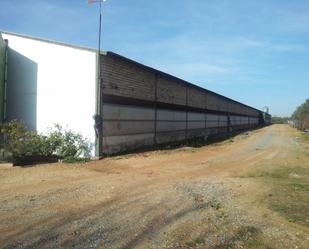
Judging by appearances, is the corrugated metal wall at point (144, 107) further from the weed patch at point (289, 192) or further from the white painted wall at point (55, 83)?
the weed patch at point (289, 192)

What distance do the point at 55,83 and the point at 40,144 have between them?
3312 mm

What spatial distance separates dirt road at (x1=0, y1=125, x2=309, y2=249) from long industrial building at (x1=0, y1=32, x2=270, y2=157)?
3272 millimetres

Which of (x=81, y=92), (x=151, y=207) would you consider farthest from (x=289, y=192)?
(x=81, y=92)

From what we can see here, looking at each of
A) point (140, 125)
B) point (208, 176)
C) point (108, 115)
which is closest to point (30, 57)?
point (108, 115)

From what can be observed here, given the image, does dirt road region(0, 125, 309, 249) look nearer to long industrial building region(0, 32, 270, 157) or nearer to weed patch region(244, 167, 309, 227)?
weed patch region(244, 167, 309, 227)

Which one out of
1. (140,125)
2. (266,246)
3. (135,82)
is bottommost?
(266,246)

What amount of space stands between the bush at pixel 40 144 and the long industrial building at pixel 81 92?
44 centimetres

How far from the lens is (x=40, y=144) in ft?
51.5

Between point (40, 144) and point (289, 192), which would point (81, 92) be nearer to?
point (40, 144)

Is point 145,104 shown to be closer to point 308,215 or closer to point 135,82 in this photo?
point 135,82

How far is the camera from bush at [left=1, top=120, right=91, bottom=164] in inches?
579

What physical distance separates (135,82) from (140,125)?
2.40 m

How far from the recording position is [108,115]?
1759cm

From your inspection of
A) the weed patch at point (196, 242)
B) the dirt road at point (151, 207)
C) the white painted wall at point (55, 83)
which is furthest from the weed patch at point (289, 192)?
the white painted wall at point (55, 83)
